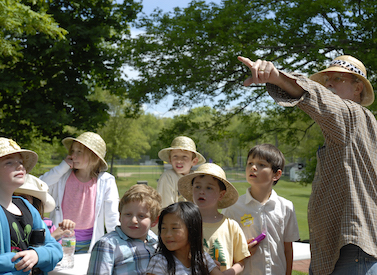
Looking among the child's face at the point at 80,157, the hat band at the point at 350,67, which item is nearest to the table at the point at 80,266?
the child's face at the point at 80,157

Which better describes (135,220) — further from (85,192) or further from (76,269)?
(85,192)

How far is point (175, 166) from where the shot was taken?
177 inches

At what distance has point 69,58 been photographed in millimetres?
11703

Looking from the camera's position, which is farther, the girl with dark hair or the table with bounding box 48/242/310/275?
the table with bounding box 48/242/310/275

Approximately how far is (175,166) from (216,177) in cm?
139

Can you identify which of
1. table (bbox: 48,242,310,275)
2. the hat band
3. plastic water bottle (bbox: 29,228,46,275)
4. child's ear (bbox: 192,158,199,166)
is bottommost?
table (bbox: 48,242,310,275)

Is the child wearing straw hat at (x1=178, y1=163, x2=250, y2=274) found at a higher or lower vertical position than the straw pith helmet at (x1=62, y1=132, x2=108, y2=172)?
lower

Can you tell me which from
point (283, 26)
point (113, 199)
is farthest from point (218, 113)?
point (113, 199)

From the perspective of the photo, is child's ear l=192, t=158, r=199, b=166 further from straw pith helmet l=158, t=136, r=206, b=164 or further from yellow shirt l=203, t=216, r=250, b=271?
yellow shirt l=203, t=216, r=250, b=271

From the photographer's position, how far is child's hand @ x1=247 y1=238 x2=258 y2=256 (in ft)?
10.2

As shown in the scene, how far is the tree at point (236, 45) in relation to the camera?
7.39m

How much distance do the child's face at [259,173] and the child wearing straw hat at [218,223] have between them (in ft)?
0.76

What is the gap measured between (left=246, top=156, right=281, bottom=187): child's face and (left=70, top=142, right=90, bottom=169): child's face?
184cm

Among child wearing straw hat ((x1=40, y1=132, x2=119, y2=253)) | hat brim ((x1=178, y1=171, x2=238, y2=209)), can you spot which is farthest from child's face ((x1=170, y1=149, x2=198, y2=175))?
hat brim ((x1=178, y1=171, x2=238, y2=209))
